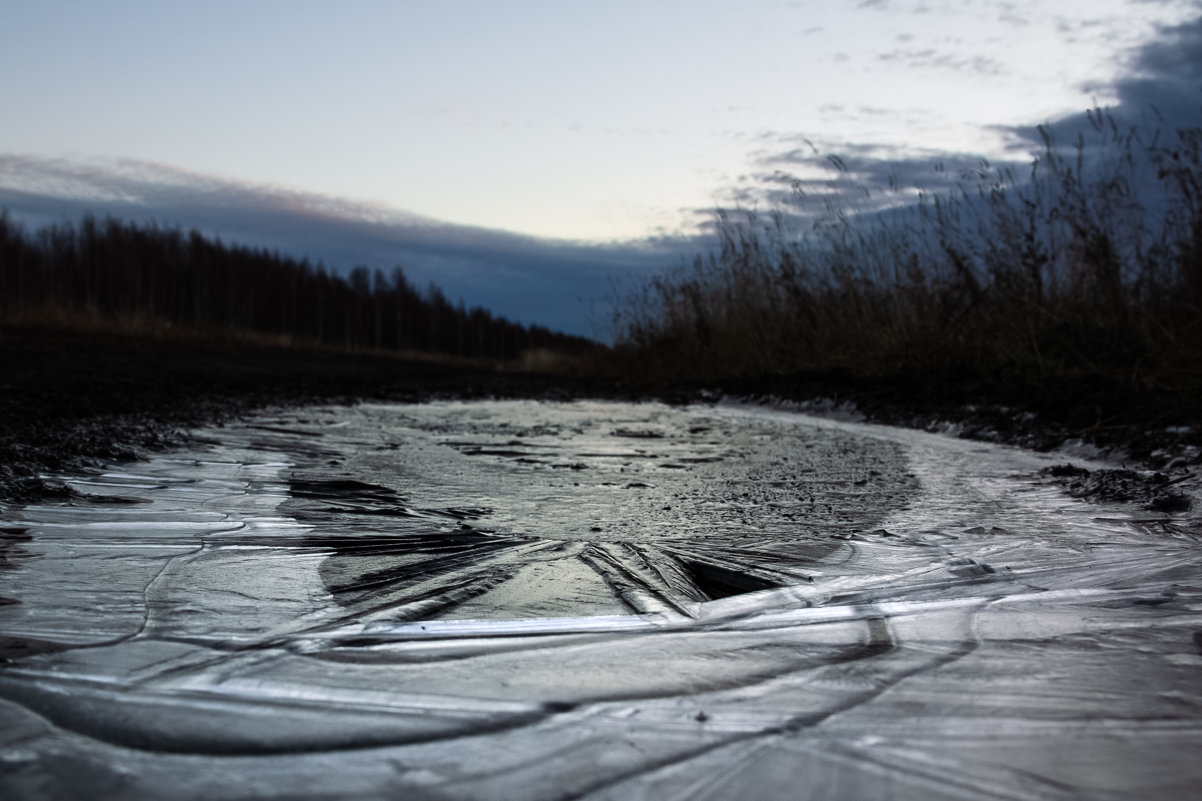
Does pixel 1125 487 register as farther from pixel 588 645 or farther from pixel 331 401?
pixel 331 401

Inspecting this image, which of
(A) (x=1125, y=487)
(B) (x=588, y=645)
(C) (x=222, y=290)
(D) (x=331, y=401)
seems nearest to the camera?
(B) (x=588, y=645)

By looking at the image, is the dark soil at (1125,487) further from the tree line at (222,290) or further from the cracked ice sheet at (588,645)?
the tree line at (222,290)

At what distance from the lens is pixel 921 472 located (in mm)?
2889

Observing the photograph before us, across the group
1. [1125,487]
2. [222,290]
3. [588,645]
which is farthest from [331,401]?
[222,290]

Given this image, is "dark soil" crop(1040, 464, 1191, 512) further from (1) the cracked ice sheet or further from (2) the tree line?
(2) the tree line

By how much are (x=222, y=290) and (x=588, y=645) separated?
123ft

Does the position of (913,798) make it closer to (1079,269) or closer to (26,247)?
(1079,269)

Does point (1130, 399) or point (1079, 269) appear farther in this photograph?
point (1079, 269)

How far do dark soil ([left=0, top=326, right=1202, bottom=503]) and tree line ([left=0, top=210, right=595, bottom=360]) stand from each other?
6.79 m

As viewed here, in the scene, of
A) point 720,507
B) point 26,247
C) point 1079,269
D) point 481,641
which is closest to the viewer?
point 481,641

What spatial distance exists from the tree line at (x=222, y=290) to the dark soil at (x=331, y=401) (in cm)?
679

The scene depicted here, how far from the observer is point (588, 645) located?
1.14 meters

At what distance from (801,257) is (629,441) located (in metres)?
4.85

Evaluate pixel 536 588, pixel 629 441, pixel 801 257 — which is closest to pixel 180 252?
pixel 801 257
